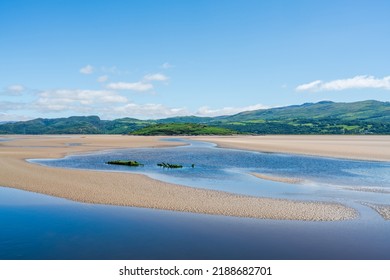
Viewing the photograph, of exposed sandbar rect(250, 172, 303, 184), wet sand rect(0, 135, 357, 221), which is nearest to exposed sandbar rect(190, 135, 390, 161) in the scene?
exposed sandbar rect(250, 172, 303, 184)

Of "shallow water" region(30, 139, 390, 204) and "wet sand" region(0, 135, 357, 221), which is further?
"shallow water" region(30, 139, 390, 204)

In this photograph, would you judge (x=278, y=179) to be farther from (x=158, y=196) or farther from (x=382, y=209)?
(x=158, y=196)

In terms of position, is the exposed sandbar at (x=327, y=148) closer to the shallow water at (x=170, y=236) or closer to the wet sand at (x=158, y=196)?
the wet sand at (x=158, y=196)

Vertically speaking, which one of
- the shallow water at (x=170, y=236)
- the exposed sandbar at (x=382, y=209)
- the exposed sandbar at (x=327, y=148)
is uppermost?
the exposed sandbar at (x=327, y=148)

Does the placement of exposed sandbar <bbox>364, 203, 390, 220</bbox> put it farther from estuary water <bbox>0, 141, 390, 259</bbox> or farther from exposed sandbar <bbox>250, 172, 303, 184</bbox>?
exposed sandbar <bbox>250, 172, 303, 184</bbox>

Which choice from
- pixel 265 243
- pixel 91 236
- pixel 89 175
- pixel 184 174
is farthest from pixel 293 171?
pixel 91 236

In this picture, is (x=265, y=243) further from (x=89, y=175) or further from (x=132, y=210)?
(x=89, y=175)

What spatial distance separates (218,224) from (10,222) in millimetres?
13182

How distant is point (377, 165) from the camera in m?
52.0

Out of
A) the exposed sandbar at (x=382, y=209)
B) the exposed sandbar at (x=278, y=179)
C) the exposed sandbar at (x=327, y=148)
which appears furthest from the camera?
the exposed sandbar at (x=327, y=148)

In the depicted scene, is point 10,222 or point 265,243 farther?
point 10,222

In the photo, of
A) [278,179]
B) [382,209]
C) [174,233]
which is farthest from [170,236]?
[278,179]

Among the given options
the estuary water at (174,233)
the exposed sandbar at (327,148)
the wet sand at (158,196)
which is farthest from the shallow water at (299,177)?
the exposed sandbar at (327,148)

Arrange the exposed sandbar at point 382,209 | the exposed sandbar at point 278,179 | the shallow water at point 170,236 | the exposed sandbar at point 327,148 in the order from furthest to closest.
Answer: the exposed sandbar at point 327,148, the exposed sandbar at point 278,179, the exposed sandbar at point 382,209, the shallow water at point 170,236
